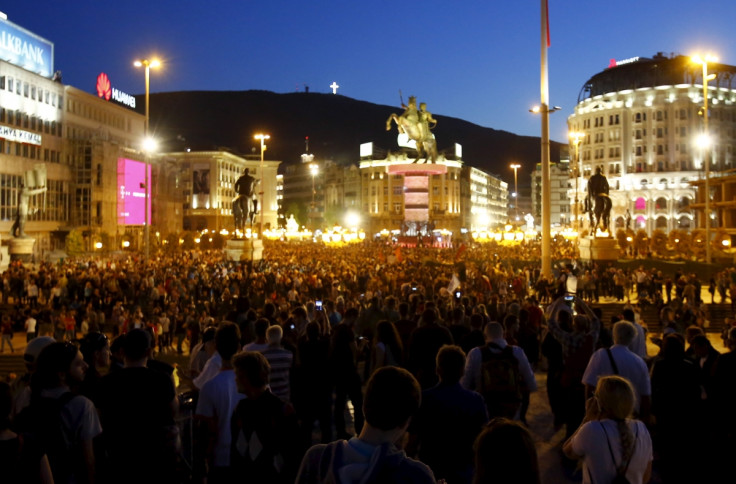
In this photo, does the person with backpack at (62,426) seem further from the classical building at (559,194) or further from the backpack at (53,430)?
the classical building at (559,194)

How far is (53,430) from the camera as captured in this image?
3936 mm

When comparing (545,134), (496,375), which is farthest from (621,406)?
(545,134)

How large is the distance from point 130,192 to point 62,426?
69.6 m

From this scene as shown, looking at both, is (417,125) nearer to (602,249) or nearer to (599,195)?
(599,195)

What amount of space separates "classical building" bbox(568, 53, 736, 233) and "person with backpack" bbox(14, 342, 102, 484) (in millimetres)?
98680

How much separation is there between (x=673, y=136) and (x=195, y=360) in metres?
107

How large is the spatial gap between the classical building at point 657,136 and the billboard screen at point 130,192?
6353 centimetres

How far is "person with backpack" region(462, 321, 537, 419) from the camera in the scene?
5.46 metres

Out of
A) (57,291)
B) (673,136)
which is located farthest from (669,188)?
(57,291)

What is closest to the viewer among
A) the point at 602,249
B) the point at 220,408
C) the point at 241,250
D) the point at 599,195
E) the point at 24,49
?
the point at 220,408

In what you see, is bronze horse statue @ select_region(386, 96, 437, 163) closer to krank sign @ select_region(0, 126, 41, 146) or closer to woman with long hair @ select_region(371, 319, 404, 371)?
krank sign @ select_region(0, 126, 41, 146)

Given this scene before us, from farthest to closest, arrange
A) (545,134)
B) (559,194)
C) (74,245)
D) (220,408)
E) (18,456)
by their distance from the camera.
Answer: (559,194) < (74,245) < (545,134) < (220,408) < (18,456)

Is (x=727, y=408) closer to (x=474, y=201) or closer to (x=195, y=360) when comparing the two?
(x=195, y=360)

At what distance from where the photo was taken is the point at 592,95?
112 meters
